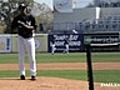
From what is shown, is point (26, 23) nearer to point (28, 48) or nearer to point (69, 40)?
point (28, 48)

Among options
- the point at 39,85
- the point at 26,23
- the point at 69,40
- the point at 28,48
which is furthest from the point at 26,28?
the point at 69,40

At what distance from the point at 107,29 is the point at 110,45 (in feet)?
188

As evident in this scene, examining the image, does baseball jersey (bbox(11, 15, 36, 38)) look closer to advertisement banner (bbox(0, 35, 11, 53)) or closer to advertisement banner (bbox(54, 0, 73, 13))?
advertisement banner (bbox(0, 35, 11, 53))

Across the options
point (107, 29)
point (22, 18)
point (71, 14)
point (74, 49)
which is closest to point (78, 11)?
point (71, 14)

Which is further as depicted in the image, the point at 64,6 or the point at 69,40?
the point at 64,6

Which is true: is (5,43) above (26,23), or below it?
below

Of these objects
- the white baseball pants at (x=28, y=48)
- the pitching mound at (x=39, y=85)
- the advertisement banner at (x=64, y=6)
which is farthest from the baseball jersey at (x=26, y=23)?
the advertisement banner at (x=64, y=6)

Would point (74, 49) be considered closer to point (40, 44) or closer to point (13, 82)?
point (40, 44)

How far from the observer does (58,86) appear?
10.5m

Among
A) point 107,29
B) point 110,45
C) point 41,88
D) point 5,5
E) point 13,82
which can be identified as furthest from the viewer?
point 5,5

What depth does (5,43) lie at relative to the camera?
50.8 meters

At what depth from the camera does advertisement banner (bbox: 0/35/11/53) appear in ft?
166

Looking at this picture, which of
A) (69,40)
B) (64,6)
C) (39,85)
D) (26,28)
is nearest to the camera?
(39,85)

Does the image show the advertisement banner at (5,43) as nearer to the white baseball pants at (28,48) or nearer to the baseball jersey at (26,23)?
the white baseball pants at (28,48)
